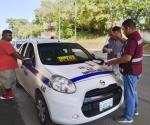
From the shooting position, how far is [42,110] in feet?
19.2

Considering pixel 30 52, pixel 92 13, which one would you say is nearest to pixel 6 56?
pixel 30 52

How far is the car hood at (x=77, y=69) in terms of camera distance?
580cm

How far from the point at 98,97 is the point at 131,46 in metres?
1.02

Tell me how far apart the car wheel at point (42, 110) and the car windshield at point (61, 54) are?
82 cm

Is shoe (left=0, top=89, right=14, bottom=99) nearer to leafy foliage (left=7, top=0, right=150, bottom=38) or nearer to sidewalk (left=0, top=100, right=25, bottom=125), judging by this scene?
sidewalk (left=0, top=100, right=25, bottom=125)

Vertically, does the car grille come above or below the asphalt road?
above

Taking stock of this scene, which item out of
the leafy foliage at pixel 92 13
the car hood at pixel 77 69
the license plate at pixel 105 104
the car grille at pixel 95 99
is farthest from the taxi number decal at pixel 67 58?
the leafy foliage at pixel 92 13

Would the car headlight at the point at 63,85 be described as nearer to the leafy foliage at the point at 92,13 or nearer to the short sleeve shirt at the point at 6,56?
the short sleeve shirt at the point at 6,56

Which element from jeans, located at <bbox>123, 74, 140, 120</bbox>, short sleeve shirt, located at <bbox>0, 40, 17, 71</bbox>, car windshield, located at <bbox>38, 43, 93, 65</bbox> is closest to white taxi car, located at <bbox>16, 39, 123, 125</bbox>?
car windshield, located at <bbox>38, 43, 93, 65</bbox>

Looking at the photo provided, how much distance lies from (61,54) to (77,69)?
3.59 feet

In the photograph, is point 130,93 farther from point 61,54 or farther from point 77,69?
point 61,54

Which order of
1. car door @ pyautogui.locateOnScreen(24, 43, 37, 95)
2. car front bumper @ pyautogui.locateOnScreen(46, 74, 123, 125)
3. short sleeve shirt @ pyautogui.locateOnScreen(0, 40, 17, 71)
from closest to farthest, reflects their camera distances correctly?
car front bumper @ pyautogui.locateOnScreen(46, 74, 123, 125) → car door @ pyautogui.locateOnScreen(24, 43, 37, 95) → short sleeve shirt @ pyautogui.locateOnScreen(0, 40, 17, 71)

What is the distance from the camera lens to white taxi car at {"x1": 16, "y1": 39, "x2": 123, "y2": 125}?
534 cm

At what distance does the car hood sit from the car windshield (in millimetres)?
334
